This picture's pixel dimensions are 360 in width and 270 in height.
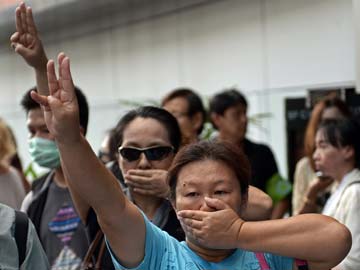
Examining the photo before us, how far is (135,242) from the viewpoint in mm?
1956

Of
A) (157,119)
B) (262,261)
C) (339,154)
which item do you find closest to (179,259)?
(262,261)

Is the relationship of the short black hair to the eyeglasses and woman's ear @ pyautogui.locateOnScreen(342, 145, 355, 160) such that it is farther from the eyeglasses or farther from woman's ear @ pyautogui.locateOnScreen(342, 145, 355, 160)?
the eyeglasses

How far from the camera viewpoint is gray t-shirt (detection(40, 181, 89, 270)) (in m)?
3.20

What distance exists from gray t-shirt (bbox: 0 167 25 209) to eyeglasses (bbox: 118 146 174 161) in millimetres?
1402

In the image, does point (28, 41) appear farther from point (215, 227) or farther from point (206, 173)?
point (215, 227)

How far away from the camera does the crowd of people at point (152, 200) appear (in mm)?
1903

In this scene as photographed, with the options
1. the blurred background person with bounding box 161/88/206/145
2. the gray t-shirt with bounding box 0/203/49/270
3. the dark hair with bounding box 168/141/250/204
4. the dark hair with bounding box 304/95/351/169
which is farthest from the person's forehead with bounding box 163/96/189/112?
the gray t-shirt with bounding box 0/203/49/270

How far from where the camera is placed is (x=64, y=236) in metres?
3.24

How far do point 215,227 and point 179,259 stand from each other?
0.18 metres

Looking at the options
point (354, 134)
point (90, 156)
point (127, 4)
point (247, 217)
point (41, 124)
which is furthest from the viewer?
point (127, 4)

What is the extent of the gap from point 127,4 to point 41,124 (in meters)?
7.75

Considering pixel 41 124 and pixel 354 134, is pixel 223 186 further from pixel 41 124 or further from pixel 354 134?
pixel 354 134

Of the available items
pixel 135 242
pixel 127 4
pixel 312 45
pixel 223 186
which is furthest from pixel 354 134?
pixel 127 4

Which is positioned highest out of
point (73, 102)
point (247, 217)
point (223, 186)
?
point (73, 102)
